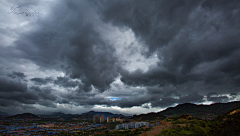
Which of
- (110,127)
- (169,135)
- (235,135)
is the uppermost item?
(235,135)

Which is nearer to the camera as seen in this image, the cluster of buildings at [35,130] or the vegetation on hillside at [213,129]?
the vegetation on hillside at [213,129]

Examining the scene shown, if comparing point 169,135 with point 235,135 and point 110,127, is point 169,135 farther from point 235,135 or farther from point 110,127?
point 110,127

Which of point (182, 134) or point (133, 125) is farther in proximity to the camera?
point (133, 125)

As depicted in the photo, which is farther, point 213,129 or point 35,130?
point 35,130

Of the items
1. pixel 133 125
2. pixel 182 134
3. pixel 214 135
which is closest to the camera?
pixel 214 135

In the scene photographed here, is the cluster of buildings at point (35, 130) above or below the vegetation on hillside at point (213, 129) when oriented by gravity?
below

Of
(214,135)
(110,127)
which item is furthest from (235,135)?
(110,127)

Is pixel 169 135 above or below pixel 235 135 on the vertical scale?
below

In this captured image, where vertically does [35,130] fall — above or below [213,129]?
below

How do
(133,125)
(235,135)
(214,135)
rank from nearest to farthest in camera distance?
1. (235,135)
2. (214,135)
3. (133,125)

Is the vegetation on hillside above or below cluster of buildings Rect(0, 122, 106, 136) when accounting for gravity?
above

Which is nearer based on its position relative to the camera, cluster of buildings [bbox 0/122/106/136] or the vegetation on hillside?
the vegetation on hillside
